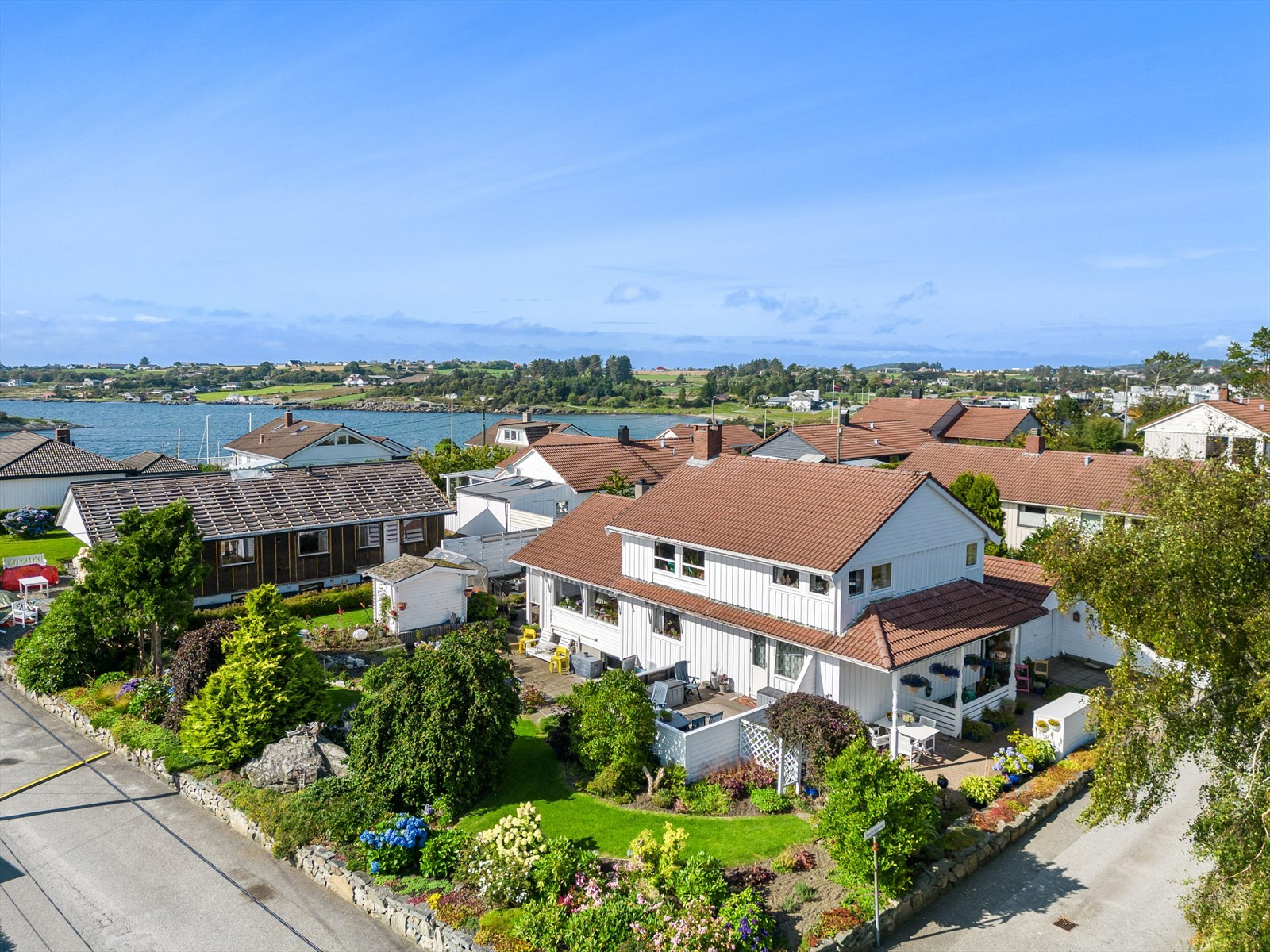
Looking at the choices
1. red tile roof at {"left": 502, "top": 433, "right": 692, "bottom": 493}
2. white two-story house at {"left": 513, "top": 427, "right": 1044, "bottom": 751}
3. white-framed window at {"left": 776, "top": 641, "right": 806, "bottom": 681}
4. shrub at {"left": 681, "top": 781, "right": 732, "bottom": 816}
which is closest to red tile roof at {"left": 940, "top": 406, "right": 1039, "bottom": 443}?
red tile roof at {"left": 502, "top": 433, "right": 692, "bottom": 493}

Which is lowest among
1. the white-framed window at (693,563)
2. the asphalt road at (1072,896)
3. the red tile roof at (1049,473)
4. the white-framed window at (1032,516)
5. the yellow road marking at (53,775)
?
the yellow road marking at (53,775)

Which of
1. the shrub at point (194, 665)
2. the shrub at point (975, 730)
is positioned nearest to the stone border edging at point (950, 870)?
the shrub at point (975, 730)

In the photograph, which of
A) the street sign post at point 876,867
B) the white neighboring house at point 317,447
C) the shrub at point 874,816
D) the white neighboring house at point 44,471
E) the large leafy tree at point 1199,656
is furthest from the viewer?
the white neighboring house at point 317,447

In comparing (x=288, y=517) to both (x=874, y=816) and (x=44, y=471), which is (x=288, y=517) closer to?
(x=874, y=816)

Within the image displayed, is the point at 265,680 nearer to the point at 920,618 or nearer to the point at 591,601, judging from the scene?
the point at 591,601

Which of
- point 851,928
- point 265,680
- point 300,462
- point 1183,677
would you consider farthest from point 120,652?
point 300,462

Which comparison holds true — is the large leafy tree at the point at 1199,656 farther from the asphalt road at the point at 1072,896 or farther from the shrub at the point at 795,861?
the shrub at the point at 795,861
